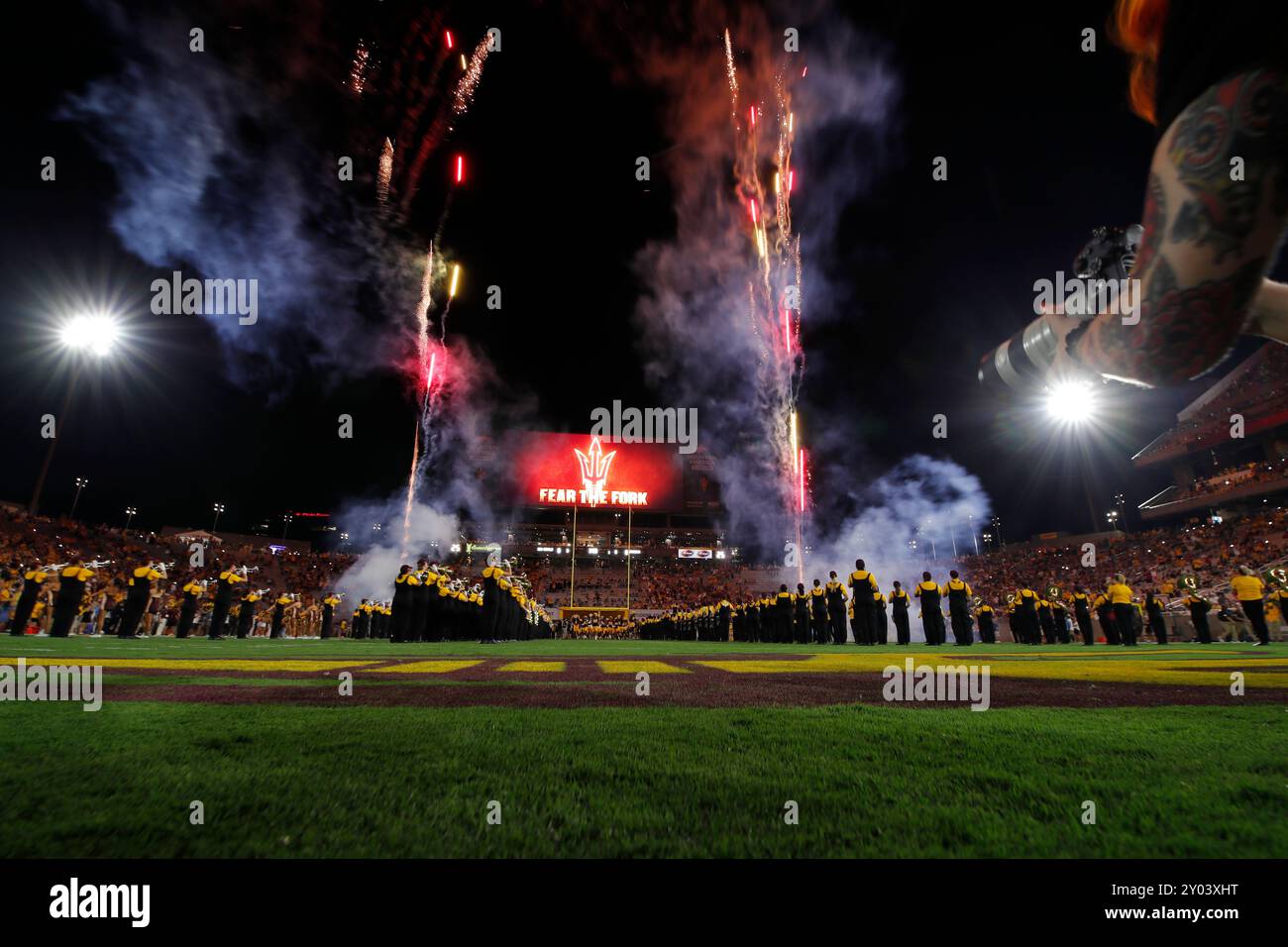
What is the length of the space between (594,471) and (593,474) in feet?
1.13

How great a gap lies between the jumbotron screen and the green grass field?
5615 cm

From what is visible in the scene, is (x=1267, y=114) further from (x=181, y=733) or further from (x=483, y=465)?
A: (x=483, y=465)

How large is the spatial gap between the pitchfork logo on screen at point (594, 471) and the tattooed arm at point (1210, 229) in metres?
57.8

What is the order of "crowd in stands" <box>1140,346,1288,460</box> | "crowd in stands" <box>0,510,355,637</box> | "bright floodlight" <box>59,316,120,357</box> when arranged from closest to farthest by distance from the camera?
"crowd in stands" <box>0,510,355,637</box> < "bright floodlight" <box>59,316,120,357</box> < "crowd in stands" <box>1140,346,1288,460</box>

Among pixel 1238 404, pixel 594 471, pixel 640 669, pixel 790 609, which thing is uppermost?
pixel 1238 404

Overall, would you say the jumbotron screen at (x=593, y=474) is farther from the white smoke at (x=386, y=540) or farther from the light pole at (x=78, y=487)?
the light pole at (x=78, y=487)

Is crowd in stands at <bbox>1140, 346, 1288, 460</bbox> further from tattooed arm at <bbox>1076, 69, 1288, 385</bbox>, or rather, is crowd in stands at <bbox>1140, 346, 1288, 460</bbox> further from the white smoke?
the white smoke

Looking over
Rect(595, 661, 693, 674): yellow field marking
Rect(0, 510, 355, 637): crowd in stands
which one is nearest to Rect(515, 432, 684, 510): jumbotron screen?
Rect(0, 510, 355, 637): crowd in stands

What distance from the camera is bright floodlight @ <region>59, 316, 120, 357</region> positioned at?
2892 cm

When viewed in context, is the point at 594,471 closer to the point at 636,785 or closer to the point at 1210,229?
the point at 636,785

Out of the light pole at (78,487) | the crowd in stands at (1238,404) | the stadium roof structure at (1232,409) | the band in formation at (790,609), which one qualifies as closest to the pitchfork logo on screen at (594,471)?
the band in formation at (790,609)

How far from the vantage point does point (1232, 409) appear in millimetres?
40750

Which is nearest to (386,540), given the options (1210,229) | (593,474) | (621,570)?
(593,474)

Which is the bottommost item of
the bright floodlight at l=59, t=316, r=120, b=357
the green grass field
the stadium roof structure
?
the green grass field
